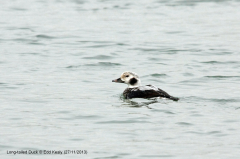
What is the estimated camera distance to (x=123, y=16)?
96.5ft

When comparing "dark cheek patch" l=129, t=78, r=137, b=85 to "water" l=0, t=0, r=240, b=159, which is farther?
"dark cheek patch" l=129, t=78, r=137, b=85

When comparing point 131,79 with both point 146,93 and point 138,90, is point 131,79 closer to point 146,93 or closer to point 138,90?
point 138,90

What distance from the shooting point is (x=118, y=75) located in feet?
61.0

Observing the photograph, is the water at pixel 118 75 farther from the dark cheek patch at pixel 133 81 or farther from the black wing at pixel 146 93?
the dark cheek patch at pixel 133 81

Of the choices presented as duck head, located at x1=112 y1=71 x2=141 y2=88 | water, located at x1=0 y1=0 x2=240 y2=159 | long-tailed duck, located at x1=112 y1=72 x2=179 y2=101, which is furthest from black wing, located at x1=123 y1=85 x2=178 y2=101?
duck head, located at x1=112 y1=71 x2=141 y2=88

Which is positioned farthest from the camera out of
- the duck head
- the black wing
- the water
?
the duck head

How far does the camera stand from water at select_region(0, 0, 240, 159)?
11.6 metres

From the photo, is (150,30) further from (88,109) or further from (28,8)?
(88,109)

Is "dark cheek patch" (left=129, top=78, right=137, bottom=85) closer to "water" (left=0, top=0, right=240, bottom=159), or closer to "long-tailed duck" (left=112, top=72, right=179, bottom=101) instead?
"long-tailed duck" (left=112, top=72, right=179, bottom=101)

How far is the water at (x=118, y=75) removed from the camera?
38.2ft

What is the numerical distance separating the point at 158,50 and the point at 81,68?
12.9 ft

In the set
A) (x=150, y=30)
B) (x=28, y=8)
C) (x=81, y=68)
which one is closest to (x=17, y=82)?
(x=81, y=68)

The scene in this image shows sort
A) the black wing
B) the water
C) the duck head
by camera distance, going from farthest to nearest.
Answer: the duck head < the black wing < the water

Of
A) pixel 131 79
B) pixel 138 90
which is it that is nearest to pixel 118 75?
pixel 131 79
